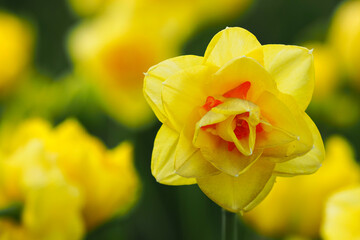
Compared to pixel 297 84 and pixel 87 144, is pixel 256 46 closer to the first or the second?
pixel 297 84

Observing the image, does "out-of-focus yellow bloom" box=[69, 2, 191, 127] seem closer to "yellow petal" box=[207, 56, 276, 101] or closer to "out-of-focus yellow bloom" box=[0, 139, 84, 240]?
"out-of-focus yellow bloom" box=[0, 139, 84, 240]

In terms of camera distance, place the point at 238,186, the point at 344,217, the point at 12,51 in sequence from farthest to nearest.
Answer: the point at 12,51 < the point at 344,217 < the point at 238,186

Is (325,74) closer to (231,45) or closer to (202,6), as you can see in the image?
(202,6)

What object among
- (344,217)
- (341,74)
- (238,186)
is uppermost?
(238,186)

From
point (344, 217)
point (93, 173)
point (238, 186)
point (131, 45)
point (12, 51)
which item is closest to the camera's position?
point (238, 186)

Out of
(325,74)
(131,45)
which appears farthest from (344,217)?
(131,45)

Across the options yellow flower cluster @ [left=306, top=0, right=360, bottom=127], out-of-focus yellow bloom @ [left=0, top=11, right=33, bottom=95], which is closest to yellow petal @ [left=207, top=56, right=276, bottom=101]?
yellow flower cluster @ [left=306, top=0, right=360, bottom=127]

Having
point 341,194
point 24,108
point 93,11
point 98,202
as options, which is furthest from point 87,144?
point 93,11
